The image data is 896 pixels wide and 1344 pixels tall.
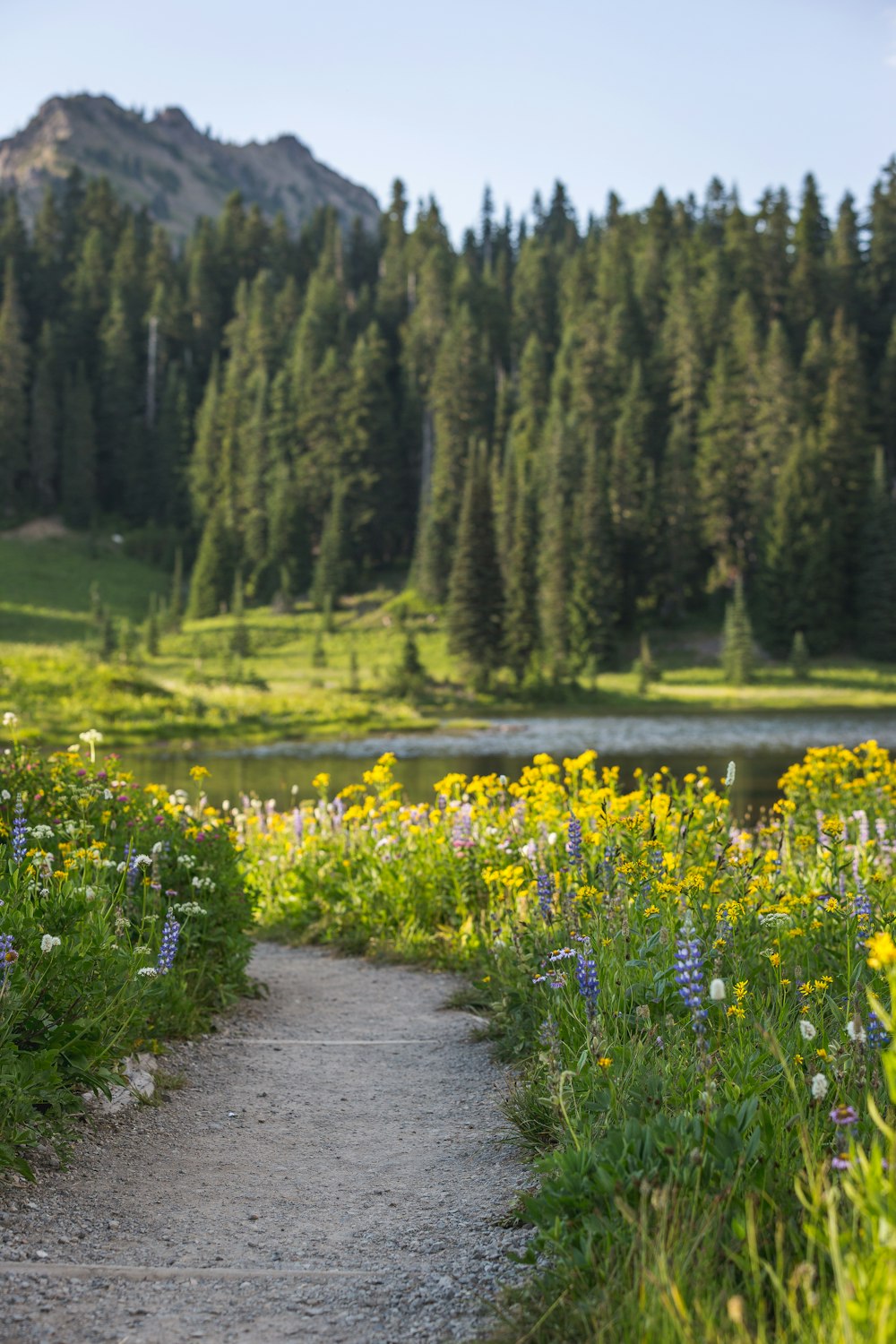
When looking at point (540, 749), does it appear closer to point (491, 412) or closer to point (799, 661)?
point (799, 661)

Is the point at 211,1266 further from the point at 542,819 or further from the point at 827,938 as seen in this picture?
the point at 542,819

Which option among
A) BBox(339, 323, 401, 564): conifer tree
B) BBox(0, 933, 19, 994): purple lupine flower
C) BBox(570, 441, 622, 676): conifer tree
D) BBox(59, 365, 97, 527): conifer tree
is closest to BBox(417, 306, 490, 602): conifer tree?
BBox(339, 323, 401, 564): conifer tree

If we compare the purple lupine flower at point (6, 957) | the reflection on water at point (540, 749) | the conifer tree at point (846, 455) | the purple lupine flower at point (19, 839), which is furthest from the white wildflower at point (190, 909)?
the conifer tree at point (846, 455)

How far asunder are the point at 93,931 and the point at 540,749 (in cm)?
2792

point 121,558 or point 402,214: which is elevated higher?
point 402,214

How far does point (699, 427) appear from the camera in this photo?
72125 millimetres

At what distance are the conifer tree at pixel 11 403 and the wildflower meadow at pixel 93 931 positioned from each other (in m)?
84.9

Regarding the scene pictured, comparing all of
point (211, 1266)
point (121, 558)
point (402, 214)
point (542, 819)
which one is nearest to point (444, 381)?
point (121, 558)

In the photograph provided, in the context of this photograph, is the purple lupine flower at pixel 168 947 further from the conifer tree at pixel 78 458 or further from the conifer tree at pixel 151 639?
the conifer tree at pixel 78 458

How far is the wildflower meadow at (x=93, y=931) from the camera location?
13.5 ft

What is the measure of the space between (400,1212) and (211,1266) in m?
0.74

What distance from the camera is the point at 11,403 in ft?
281

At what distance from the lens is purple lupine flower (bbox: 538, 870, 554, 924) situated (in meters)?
5.69

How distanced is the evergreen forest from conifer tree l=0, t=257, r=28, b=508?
0.17 metres
